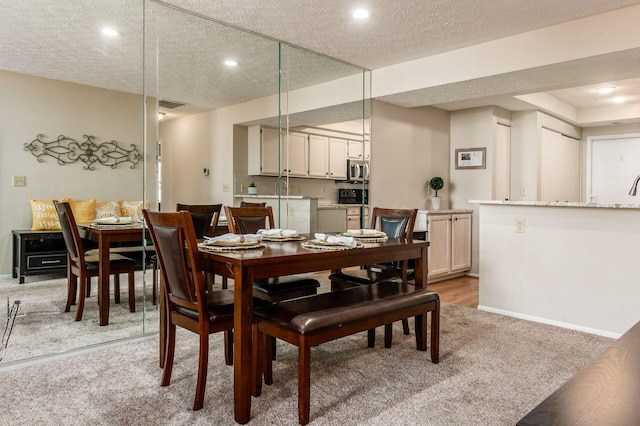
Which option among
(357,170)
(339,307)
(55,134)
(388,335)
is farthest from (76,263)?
(357,170)

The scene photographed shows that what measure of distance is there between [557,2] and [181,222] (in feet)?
9.66

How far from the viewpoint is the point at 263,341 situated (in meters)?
2.07

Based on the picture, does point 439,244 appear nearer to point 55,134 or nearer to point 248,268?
point 248,268

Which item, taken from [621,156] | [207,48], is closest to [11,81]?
[207,48]

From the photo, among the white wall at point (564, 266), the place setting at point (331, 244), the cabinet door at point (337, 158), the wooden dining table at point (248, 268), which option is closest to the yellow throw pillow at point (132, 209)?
the wooden dining table at point (248, 268)

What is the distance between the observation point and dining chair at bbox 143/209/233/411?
193 cm

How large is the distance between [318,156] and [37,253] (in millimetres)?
2948

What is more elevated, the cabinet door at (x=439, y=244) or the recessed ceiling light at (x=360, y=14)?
the recessed ceiling light at (x=360, y=14)

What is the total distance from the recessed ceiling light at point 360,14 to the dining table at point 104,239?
89.4 inches

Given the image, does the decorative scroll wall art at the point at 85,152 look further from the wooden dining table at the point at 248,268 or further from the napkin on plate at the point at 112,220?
the wooden dining table at the point at 248,268

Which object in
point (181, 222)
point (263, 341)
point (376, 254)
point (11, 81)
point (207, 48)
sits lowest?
point (263, 341)

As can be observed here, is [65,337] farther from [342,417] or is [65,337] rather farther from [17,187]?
[342,417]

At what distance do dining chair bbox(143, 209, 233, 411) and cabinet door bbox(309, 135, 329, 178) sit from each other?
286cm

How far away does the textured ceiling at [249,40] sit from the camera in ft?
9.43
